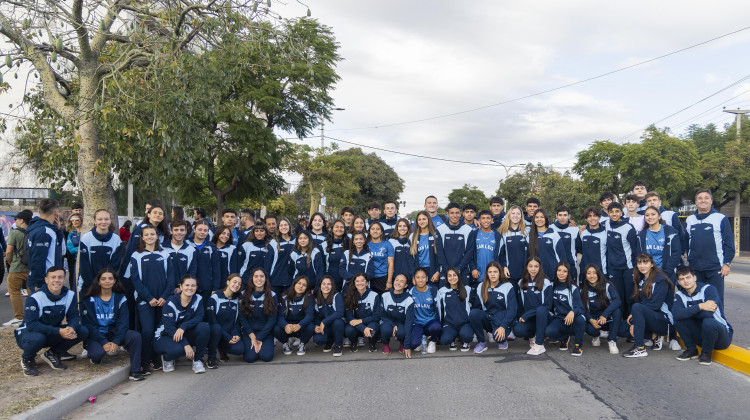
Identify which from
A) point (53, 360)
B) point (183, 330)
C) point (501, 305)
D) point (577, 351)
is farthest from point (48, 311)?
point (577, 351)

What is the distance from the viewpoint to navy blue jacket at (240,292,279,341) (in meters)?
7.36

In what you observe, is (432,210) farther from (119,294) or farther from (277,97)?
(277,97)

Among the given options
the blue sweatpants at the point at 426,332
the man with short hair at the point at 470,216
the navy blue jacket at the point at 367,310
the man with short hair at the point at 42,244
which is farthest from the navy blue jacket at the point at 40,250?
the man with short hair at the point at 470,216

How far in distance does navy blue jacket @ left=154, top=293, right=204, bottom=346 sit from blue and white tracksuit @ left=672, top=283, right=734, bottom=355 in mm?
6028

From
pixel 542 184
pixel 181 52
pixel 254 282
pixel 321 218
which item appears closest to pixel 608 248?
pixel 321 218

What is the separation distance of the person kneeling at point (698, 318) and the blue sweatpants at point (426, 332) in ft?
9.93

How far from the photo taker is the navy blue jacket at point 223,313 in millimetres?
7172

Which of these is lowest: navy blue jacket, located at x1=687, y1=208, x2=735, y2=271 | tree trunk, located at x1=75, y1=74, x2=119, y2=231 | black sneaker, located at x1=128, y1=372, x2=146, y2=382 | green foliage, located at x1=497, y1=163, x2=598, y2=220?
black sneaker, located at x1=128, y1=372, x2=146, y2=382

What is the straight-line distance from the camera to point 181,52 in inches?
292

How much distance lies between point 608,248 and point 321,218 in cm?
447

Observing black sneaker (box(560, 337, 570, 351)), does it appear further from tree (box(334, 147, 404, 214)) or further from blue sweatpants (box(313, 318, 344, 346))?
tree (box(334, 147, 404, 214))

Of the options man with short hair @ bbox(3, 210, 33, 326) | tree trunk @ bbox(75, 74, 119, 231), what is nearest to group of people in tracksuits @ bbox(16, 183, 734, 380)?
tree trunk @ bbox(75, 74, 119, 231)

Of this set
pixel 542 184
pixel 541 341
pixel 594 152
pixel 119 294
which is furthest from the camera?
pixel 542 184

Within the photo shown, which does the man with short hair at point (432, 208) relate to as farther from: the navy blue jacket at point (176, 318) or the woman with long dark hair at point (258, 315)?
the navy blue jacket at point (176, 318)
